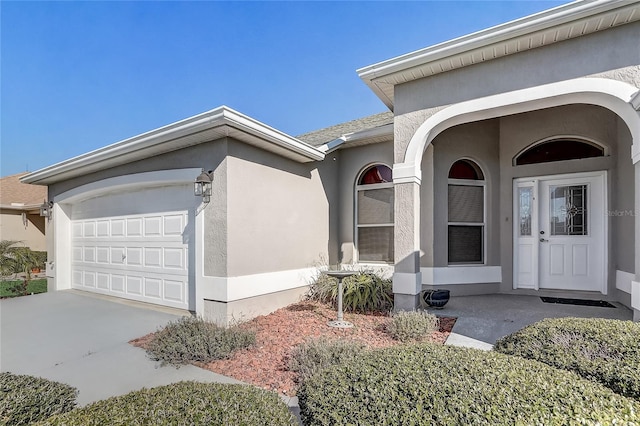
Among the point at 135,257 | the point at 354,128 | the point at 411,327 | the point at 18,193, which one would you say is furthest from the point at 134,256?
the point at 18,193

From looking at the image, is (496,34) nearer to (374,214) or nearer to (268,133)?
(268,133)

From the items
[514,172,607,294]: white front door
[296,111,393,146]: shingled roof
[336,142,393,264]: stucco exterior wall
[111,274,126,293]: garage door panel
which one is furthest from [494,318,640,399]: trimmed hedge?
[111,274,126,293]: garage door panel

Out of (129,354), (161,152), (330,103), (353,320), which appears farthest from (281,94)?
(129,354)

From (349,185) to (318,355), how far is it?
5.13 metres

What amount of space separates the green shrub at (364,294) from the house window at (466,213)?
1.72 meters

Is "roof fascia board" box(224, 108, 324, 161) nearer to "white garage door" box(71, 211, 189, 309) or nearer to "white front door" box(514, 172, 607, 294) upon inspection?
"white garage door" box(71, 211, 189, 309)

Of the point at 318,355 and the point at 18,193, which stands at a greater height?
the point at 18,193

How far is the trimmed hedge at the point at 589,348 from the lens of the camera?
2.27 metres

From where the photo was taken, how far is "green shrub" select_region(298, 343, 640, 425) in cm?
163

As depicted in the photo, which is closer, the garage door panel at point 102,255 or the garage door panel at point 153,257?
the garage door panel at point 153,257

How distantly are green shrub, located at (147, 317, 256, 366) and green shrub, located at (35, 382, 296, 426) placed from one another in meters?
2.34

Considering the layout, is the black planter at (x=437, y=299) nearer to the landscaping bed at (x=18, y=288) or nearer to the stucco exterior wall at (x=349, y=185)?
the stucco exterior wall at (x=349, y=185)

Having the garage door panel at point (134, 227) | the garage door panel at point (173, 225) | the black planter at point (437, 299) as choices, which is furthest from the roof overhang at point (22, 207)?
the black planter at point (437, 299)

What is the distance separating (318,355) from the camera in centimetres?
365
